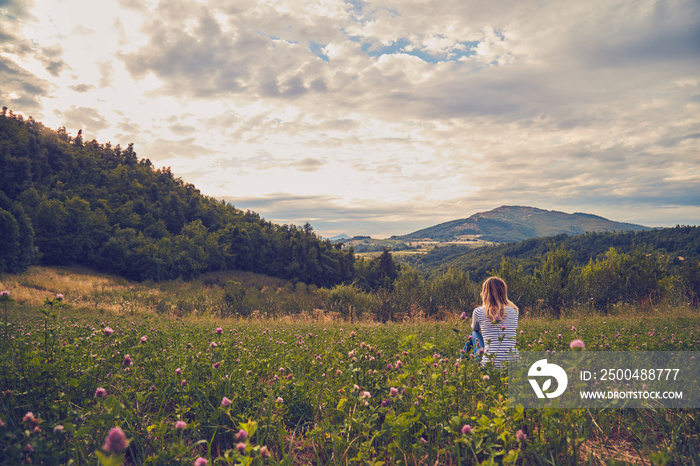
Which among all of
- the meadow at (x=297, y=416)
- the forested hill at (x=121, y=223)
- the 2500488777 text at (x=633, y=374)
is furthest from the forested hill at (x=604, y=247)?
the forested hill at (x=121, y=223)

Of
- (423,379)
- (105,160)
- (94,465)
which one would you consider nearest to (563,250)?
(423,379)

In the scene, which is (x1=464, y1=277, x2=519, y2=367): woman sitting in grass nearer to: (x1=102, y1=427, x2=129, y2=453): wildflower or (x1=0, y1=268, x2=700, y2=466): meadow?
(x1=0, y1=268, x2=700, y2=466): meadow

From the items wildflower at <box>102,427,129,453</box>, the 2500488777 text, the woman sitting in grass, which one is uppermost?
wildflower at <box>102,427,129,453</box>

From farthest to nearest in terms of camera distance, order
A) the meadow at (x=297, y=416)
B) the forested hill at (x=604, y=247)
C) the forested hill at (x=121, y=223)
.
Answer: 1. the forested hill at (x=121, y=223)
2. the forested hill at (x=604, y=247)
3. the meadow at (x=297, y=416)

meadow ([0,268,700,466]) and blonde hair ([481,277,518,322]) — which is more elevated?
blonde hair ([481,277,518,322])

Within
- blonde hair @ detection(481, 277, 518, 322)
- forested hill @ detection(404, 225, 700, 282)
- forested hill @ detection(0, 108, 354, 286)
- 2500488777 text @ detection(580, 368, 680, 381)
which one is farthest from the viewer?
forested hill @ detection(0, 108, 354, 286)

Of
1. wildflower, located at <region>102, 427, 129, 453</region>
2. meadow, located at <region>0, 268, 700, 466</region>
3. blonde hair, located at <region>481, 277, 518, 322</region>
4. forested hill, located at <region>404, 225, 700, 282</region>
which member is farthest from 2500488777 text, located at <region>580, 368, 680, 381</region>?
forested hill, located at <region>404, 225, 700, 282</region>

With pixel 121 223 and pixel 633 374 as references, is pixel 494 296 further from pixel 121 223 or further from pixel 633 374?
pixel 121 223

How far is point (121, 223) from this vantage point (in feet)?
182

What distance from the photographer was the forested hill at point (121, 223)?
4469cm

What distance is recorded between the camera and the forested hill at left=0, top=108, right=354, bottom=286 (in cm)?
4469

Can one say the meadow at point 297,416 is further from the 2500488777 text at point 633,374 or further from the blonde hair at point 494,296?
Answer: the blonde hair at point 494,296

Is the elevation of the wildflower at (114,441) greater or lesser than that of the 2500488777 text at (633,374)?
greater

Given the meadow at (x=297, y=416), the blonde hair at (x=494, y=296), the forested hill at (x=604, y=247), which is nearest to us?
the meadow at (x=297, y=416)
